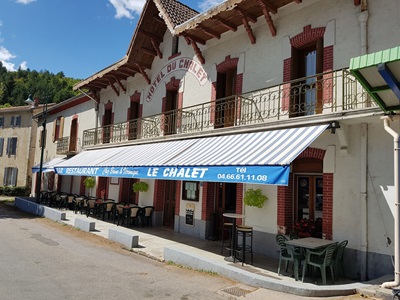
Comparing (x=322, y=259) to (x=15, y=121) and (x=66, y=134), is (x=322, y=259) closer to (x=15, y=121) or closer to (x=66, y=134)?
(x=66, y=134)

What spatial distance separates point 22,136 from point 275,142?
3491cm

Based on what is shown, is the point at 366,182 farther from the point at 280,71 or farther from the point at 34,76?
the point at 34,76

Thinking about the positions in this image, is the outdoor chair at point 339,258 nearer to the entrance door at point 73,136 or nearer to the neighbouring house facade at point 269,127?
the neighbouring house facade at point 269,127

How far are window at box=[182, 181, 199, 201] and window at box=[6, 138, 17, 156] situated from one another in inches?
1181

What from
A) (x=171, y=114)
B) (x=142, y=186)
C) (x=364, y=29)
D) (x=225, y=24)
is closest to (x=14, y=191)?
(x=142, y=186)

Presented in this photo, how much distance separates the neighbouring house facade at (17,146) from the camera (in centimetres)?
3525

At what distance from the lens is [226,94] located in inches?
493

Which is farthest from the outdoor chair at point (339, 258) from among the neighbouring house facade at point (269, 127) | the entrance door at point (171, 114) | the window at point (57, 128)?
the window at point (57, 128)

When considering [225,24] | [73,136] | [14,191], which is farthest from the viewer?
[14,191]

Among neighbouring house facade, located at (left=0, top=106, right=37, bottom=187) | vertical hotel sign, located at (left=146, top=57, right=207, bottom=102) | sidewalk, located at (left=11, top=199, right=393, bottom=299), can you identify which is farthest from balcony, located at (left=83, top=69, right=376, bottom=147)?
neighbouring house facade, located at (left=0, top=106, right=37, bottom=187)

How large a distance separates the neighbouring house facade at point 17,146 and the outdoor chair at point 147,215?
82.4ft

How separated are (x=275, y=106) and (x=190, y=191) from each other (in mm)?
5098

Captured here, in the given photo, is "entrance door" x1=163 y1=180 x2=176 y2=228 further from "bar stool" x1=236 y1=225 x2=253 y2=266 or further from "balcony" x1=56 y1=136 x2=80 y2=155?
"balcony" x1=56 y1=136 x2=80 y2=155

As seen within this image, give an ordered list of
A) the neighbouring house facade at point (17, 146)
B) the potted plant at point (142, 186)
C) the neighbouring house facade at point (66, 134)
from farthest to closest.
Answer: the neighbouring house facade at point (17, 146) → the neighbouring house facade at point (66, 134) → the potted plant at point (142, 186)
